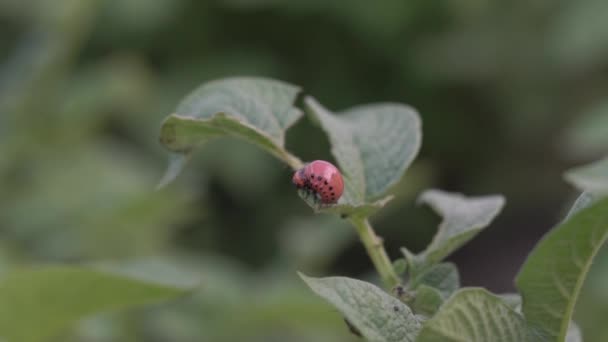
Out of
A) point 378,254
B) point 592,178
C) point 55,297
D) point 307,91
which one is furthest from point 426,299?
point 307,91

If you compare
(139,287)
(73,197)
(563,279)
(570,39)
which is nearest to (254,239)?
(570,39)

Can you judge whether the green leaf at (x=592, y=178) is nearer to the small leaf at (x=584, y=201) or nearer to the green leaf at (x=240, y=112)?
the small leaf at (x=584, y=201)

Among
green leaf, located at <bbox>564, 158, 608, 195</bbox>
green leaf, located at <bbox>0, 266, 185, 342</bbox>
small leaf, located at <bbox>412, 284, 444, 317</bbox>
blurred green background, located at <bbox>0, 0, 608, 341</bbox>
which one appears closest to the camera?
green leaf, located at <bbox>564, 158, 608, 195</bbox>

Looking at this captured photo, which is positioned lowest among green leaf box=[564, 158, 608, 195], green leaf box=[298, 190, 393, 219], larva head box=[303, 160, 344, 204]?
green leaf box=[564, 158, 608, 195]

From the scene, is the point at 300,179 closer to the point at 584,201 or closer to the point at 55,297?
the point at 584,201

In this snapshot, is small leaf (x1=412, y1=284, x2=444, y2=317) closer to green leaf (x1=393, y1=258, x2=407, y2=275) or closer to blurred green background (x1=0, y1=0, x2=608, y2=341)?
green leaf (x1=393, y1=258, x2=407, y2=275)

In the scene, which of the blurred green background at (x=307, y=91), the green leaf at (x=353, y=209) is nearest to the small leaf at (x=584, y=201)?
the green leaf at (x=353, y=209)

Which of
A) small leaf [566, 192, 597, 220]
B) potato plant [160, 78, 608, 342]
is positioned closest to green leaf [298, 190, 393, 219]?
potato plant [160, 78, 608, 342]
